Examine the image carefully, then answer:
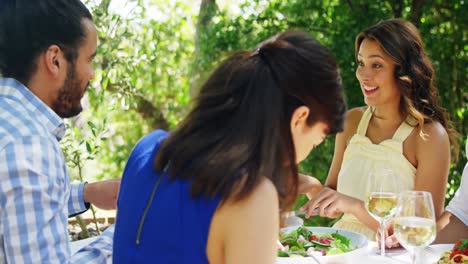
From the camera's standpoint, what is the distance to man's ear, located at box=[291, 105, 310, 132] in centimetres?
134

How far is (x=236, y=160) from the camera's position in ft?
4.11

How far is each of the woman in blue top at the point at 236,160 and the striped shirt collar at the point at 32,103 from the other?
242 mm

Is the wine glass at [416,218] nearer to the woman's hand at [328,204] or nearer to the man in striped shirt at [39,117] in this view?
the woman's hand at [328,204]

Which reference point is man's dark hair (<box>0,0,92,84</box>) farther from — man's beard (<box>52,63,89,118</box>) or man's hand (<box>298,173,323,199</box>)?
man's hand (<box>298,173,323,199</box>)

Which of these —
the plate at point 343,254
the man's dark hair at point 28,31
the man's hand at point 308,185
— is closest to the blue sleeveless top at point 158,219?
the man's dark hair at point 28,31

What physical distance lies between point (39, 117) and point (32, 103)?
40 millimetres

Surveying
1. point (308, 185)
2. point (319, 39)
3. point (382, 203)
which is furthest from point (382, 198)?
point (319, 39)

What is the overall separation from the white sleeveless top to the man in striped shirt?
4.58 feet

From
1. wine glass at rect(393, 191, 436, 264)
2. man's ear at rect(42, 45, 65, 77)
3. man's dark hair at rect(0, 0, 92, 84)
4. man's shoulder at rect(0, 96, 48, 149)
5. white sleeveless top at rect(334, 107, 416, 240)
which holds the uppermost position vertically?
man's dark hair at rect(0, 0, 92, 84)

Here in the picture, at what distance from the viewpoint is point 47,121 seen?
1.53m

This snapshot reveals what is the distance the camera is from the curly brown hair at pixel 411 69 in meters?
2.77

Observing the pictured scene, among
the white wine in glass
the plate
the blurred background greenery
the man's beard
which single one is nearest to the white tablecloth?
the plate

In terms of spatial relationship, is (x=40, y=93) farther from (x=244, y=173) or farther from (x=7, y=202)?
(x=244, y=173)

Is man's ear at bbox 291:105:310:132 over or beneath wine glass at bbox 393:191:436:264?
over
